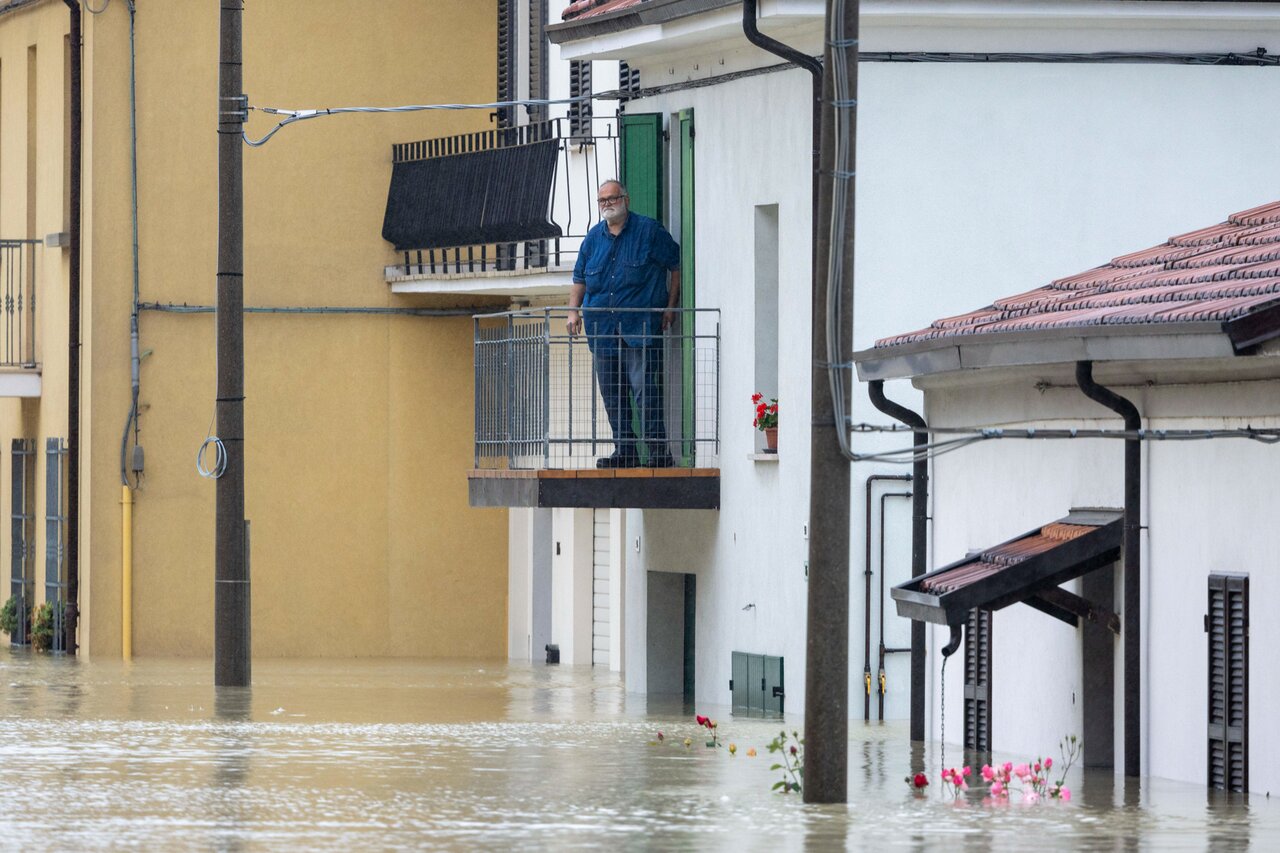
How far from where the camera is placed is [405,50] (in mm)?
30828

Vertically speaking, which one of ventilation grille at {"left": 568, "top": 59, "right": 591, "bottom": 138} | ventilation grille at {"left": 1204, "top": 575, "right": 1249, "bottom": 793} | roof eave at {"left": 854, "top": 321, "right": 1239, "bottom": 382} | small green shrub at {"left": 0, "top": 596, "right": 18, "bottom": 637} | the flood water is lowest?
small green shrub at {"left": 0, "top": 596, "right": 18, "bottom": 637}

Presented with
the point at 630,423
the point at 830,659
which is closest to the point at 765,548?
the point at 630,423

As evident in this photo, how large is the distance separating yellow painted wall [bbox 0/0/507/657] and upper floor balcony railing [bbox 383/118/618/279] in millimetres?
576

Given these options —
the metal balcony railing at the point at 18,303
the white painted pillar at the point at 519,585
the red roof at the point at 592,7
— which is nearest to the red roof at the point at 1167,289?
the red roof at the point at 592,7

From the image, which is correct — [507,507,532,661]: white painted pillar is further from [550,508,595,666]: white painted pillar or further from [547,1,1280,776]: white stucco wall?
[547,1,1280,776]: white stucco wall

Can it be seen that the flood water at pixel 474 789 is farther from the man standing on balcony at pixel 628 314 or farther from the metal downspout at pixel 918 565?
the man standing on balcony at pixel 628 314

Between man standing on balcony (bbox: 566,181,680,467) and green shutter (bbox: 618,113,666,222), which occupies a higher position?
green shutter (bbox: 618,113,666,222)

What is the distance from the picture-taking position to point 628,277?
2370 cm

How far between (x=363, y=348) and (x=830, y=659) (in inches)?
694

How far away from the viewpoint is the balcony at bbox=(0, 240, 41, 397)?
31844mm

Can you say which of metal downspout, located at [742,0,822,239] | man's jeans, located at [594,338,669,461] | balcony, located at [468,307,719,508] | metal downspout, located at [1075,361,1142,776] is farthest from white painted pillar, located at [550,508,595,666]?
metal downspout, located at [1075,361,1142,776]

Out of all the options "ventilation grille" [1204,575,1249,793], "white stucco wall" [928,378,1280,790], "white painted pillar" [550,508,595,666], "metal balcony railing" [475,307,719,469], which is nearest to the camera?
"white stucco wall" [928,378,1280,790]

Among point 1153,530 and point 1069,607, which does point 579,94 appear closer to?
point 1069,607

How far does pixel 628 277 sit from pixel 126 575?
8.43 m
